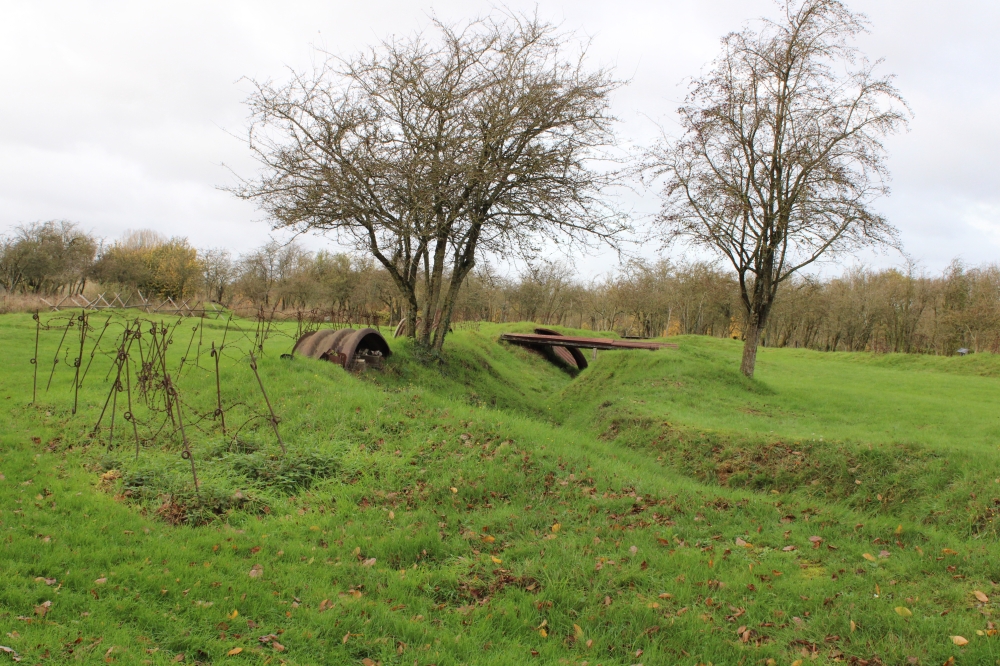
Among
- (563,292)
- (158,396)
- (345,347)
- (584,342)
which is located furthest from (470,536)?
(563,292)

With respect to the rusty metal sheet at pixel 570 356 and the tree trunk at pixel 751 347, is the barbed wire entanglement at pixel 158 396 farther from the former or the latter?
the rusty metal sheet at pixel 570 356

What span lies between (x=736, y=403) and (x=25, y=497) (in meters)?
14.2

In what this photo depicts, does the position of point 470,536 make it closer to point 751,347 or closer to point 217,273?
point 751,347

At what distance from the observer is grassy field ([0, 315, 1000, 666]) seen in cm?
498

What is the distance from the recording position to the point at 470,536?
22.9 feet

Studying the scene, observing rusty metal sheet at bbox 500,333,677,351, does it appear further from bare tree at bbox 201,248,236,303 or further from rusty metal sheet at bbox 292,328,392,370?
bare tree at bbox 201,248,236,303

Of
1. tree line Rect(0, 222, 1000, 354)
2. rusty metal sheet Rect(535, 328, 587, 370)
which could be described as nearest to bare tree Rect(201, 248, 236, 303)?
tree line Rect(0, 222, 1000, 354)

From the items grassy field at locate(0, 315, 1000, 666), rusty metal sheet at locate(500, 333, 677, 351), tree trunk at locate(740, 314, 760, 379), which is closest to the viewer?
grassy field at locate(0, 315, 1000, 666)

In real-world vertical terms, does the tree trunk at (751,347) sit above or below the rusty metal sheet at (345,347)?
above

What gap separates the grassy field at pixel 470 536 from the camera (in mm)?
4977

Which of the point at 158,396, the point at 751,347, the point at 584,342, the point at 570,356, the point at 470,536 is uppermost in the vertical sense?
the point at 751,347

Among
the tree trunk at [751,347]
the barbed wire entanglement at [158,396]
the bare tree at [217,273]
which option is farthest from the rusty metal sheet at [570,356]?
the bare tree at [217,273]

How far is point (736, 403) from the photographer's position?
1544 centimetres

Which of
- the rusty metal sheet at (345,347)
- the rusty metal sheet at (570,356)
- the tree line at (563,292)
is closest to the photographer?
the rusty metal sheet at (345,347)
